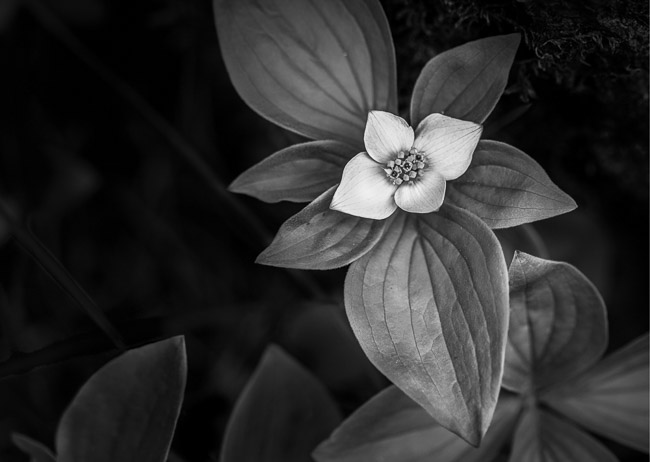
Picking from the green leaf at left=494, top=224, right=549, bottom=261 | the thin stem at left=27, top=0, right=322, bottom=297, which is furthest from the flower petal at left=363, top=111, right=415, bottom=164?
the thin stem at left=27, top=0, right=322, bottom=297

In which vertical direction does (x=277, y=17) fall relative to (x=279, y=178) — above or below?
above

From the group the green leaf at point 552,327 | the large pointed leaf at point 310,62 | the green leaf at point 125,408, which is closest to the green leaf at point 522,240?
the green leaf at point 552,327

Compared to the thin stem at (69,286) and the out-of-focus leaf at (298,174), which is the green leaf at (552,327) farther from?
the thin stem at (69,286)

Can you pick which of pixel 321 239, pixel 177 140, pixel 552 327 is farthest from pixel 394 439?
pixel 177 140

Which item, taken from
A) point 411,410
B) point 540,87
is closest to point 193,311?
point 411,410

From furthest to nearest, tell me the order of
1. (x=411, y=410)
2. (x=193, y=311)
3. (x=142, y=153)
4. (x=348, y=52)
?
(x=142, y=153)
(x=193, y=311)
(x=411, y=410)
(x=348, y=52)

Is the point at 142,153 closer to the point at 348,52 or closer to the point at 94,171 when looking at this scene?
the point at 94,171
